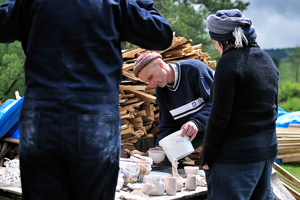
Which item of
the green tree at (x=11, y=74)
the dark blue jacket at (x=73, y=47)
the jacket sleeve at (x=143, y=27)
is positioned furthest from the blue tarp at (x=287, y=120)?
the dark blue jacket at (x=73, y=47)

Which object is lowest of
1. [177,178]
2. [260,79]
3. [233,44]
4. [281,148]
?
[281,148]

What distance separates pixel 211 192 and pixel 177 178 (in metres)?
1.00

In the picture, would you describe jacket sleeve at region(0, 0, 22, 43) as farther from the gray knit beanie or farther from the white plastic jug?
the white plastic jug

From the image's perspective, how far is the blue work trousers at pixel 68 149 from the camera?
1667 mm

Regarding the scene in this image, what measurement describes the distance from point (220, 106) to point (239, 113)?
145 mm

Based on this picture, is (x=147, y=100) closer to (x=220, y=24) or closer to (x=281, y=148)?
(x=220, y=24)

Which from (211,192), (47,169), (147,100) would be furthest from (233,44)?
(147,100)

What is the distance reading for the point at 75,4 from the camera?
1.75 metres

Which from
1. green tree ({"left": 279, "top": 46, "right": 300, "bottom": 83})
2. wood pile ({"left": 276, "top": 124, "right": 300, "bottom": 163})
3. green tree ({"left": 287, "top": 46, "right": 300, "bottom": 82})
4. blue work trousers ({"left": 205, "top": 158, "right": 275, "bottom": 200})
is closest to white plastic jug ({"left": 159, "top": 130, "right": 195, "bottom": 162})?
blue work trousers ({"left": 205, "top": 158, "right": 275, "bottom": 200})

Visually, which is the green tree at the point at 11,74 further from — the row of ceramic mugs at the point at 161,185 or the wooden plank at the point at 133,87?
the row of ceramic mugs at the point at 161,185

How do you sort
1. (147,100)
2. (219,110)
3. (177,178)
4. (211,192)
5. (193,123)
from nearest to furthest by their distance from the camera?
(219,110)
(211,192)
(177,178)
(193,123)
(147,100)

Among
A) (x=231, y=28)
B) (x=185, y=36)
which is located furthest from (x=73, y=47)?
(x=185, y=36)

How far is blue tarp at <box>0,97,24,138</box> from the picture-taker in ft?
13.7

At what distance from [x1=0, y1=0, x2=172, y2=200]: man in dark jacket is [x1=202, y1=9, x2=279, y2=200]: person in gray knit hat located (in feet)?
2.83
